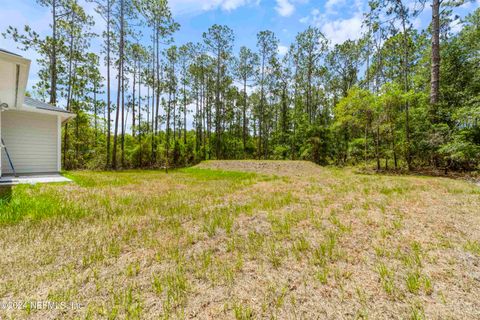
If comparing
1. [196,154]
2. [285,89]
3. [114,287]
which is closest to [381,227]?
[114,287]

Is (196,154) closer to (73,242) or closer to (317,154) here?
(317,154)

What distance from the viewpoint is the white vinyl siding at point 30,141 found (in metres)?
8.07

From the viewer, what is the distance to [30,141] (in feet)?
27.6

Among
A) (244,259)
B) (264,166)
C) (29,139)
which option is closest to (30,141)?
(29,139)

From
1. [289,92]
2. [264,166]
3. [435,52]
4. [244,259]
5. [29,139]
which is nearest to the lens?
[244,259]

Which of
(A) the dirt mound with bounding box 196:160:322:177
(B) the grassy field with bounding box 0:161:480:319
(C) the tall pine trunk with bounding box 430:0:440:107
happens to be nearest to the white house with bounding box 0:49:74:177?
(B) the grassy field with bounding box 0:161:480:319

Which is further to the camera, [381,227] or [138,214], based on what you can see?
[138,214]

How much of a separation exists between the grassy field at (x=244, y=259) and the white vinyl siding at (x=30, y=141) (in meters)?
5.85

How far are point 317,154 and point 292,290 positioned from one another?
Answer: 1814 centimetres

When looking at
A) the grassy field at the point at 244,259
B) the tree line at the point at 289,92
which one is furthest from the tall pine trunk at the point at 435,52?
the grassy field at the point at 244,259

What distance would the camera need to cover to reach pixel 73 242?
2729 mm

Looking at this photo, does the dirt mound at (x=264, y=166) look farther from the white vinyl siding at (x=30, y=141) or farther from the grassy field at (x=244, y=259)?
the white vinyl siding at (x=30, y=141)

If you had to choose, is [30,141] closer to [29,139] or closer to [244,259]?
[29,139]

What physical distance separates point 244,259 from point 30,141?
10.5 metres
